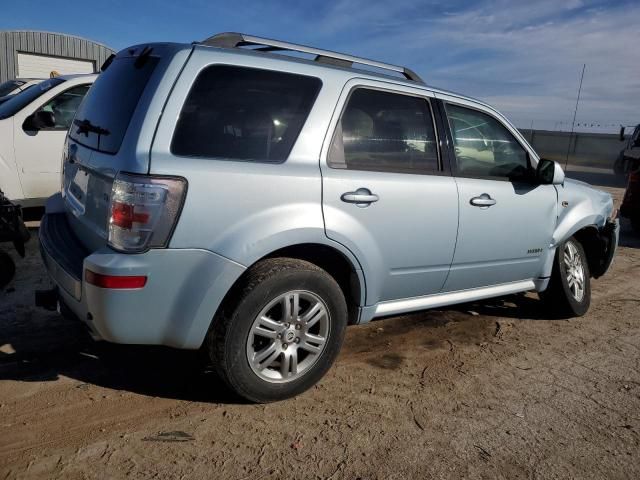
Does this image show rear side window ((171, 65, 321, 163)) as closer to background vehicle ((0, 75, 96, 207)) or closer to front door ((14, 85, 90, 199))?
background vehicle ((0, 75, 96, 207))

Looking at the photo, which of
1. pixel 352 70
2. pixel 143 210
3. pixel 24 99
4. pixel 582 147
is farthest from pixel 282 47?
pixel 582 147

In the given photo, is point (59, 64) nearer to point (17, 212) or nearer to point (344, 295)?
point (17, 212)

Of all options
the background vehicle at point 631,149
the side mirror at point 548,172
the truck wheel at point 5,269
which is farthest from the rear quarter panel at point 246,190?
the background vehicle at point 631,149

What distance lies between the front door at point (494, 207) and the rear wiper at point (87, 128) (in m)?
2.31

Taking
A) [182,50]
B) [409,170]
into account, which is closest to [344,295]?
[409,170]

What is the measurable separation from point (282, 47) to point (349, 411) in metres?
2.23

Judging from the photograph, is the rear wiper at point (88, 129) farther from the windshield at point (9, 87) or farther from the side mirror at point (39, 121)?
the windshield at point (9, 87)

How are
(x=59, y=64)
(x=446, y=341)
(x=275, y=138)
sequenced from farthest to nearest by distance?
(x=59, y=64) < (x=446, y=341) < (x=275, y=138)

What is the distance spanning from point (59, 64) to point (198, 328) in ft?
83.1

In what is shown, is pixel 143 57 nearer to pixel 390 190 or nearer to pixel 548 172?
pixel 390 190

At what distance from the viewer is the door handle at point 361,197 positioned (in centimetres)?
316

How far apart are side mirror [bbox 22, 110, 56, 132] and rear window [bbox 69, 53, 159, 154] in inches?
122

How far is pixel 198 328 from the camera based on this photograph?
2.78 meters

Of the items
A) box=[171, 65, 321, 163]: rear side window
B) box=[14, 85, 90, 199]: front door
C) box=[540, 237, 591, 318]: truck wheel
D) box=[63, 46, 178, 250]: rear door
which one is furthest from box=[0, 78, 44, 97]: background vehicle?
box=[540, 237, 591, 318]: truck wheel
